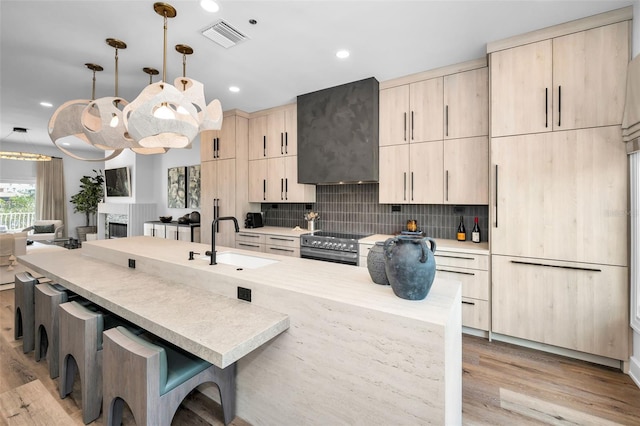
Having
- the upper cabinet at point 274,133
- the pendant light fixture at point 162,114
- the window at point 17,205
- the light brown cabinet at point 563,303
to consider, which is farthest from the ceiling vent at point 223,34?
the window at point 17,205

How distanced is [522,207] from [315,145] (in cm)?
241

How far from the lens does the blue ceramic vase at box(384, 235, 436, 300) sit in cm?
124

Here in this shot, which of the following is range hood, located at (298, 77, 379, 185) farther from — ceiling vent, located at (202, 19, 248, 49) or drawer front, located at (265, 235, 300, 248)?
ceiling vent, located at (202, 19, 248, 49)

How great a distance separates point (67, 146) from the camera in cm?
725

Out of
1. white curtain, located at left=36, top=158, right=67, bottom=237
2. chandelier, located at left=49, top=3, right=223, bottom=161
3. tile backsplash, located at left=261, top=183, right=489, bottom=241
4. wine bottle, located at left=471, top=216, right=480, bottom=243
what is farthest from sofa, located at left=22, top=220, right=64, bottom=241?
wine bottle, located at left=471, top=216, right=480, bottom=243

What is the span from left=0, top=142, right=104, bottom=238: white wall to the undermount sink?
809 centimetres

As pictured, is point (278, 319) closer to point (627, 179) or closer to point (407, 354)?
point (407, 354)

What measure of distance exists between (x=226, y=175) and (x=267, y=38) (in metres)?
2.41

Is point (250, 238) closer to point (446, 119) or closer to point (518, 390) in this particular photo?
point (446, 119)

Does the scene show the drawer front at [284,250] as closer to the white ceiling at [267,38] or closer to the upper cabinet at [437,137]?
the upper cabinet at [437,137]

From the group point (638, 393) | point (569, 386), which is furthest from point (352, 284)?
point (638, 393)

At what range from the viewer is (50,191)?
7.39m

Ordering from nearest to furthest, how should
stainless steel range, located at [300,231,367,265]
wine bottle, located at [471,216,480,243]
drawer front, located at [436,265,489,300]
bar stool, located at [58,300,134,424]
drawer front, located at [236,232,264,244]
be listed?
bar stool, located at [58,300,134,424] → drawer front, located at [436,265,489,300] → wine bottle, located at [471,216,480,243] → stainless steel range, located at [300,231,367,265] → drawer front, located at [236,232,264,244]

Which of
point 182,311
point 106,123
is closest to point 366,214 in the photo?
point 182,311
